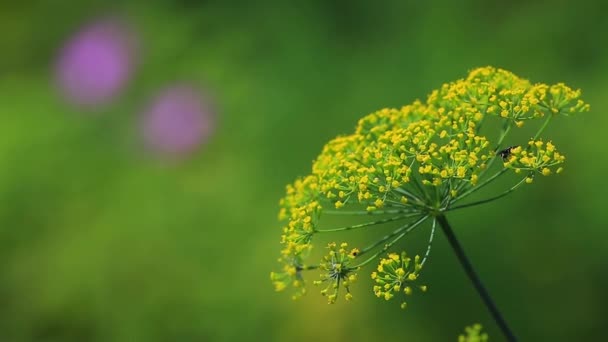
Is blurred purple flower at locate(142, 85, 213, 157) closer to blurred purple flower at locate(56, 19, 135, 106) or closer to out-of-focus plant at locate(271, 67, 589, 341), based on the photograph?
blurred purple flower at locate(56, 19, 135, 106)

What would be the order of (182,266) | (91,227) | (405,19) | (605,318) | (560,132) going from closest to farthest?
(605,318) → (560,132) → (182,266) → (91,227) → (405,19)

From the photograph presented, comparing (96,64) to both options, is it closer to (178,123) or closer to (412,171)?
(178,123)

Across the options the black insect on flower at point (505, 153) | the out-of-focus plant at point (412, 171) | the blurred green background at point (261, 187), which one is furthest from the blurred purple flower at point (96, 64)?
the black insect on flower at point (505, 153)

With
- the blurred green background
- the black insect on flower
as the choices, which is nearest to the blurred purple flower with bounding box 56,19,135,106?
the blurred green background

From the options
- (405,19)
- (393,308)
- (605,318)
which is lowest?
(605,318)

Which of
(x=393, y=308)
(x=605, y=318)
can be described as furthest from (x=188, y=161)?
(x=605, y=318)

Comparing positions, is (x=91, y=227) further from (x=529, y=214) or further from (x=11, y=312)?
(x=529, y=214)
